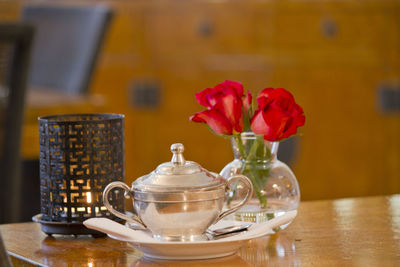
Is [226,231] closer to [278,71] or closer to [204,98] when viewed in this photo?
[204,98]

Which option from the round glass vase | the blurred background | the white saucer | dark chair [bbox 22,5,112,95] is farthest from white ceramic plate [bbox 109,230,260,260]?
the blurred background

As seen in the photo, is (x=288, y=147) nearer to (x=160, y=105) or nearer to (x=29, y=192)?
(x=29, y=192)

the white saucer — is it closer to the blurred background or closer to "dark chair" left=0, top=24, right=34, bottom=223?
"dark chair" left=0, top=24, right=34, bottom=223

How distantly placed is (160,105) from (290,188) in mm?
2967

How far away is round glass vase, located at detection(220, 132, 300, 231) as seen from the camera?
3.85 feet

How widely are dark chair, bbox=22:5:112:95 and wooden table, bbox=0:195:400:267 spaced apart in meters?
1.30

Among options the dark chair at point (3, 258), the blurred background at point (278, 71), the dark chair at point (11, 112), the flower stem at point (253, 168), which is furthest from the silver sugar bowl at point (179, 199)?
the blurred background at point (278, 71)

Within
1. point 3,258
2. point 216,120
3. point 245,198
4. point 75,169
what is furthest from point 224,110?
point 3,258

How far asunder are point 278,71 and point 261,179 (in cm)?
288

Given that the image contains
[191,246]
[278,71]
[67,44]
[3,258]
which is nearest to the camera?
[3,258]

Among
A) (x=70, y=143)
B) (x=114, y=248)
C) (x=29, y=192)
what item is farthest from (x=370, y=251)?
(x=29, y=192)

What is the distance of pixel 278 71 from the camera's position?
13.2ft

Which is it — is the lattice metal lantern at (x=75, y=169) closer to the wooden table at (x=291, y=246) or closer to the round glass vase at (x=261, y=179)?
the wooden table at (x=291, y=246)

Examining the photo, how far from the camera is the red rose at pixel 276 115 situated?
1.11 metres
